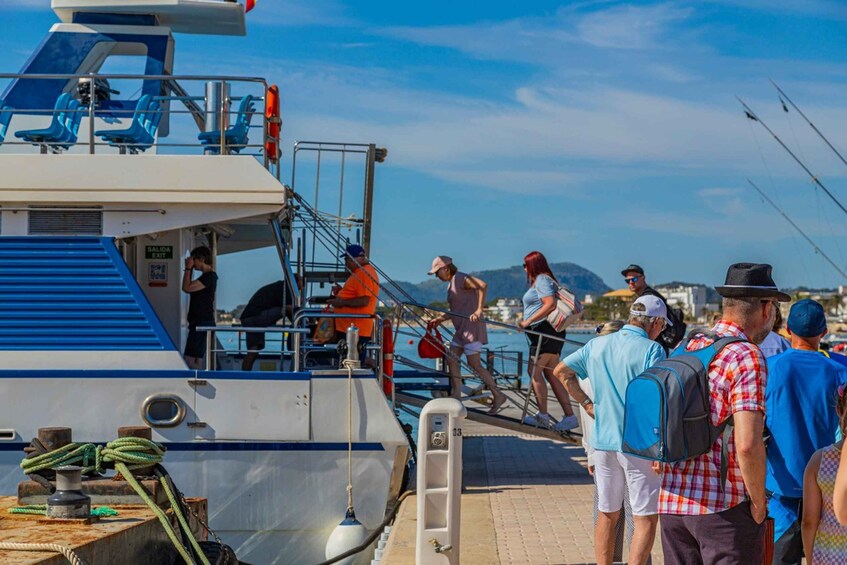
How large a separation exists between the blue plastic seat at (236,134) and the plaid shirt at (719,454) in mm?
5826

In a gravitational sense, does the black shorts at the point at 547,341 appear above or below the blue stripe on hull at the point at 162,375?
above

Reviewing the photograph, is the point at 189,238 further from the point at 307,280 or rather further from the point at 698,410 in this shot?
the point at 698,410

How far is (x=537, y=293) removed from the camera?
34.1 ft

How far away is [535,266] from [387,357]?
1960 mm

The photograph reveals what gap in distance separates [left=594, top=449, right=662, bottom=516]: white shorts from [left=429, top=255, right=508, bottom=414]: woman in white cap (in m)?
4.75

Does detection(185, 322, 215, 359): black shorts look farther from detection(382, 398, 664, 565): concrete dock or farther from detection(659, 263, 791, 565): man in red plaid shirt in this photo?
detection(659, 263, 791, 565): man in red plaid shirt

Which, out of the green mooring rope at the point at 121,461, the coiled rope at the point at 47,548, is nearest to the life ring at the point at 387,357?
the green mooring rope at the point at 121,461

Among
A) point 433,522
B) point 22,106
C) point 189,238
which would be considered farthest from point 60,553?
point 22,106

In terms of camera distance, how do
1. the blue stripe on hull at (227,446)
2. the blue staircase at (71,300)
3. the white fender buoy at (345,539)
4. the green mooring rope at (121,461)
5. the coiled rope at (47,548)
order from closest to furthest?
the coiled rope at (47,548)
the green mooring rope at (121,461)
the white fender buoy at (345,539)
the blue stripe on hull at (227,446)
the blue staircase at (71,300)

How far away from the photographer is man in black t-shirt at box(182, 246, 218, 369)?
938cm

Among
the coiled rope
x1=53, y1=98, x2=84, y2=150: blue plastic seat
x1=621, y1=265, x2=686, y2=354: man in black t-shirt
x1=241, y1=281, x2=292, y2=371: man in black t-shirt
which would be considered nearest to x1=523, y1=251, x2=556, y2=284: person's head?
x1=621, y1=265, x2=686, y2=354: man in black t-shirt

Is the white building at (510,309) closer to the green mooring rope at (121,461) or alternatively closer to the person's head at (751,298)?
the green mooring rope at (121,461)

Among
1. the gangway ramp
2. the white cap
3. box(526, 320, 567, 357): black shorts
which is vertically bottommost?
the gangway ramp

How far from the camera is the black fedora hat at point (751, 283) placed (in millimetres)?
4555
